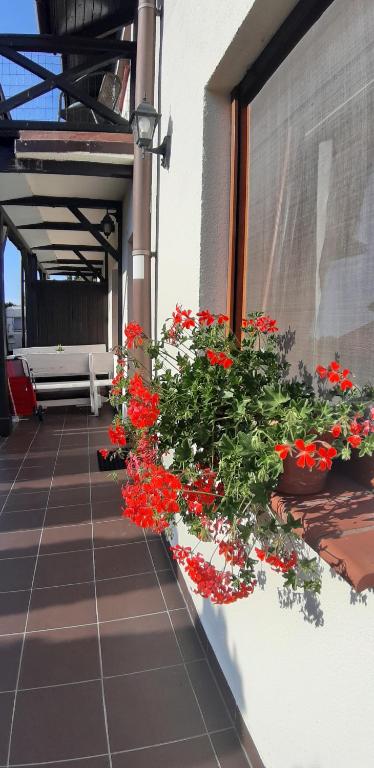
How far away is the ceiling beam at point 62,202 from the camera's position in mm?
6012

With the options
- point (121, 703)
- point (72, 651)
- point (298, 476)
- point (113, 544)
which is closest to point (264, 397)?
point (298, 476)

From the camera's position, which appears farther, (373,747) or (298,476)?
(298,476)

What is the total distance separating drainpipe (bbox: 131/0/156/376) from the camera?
2.87 m

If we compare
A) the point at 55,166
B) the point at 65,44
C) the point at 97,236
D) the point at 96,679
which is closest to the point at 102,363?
the point at 97,236

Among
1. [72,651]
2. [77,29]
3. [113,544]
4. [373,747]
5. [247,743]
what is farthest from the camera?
[77,29]

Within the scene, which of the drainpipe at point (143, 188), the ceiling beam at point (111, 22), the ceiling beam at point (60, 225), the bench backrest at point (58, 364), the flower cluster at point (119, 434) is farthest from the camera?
the ceiling beam at point (60, 225)

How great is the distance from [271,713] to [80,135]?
429cm

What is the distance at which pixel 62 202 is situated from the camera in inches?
240

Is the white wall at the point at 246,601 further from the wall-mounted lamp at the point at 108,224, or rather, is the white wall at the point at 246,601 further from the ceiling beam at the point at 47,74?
the wall-mounted lamp at the point at 108,224

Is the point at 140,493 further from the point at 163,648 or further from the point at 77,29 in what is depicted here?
the point at 77,29

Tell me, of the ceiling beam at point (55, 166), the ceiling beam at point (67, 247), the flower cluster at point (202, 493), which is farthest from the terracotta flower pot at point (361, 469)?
the ceiling beam at point (67, 247)

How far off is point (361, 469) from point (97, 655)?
156cm

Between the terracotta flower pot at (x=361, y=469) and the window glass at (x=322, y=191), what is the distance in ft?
0.64

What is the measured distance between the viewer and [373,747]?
3.18 ft
